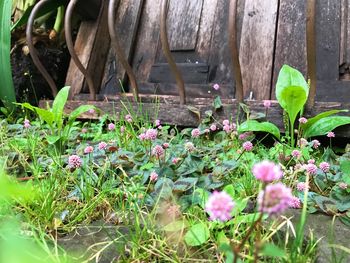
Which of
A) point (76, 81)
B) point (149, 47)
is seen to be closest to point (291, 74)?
point (149, 47)

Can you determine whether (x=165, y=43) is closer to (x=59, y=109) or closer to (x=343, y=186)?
(x=59, y=109)

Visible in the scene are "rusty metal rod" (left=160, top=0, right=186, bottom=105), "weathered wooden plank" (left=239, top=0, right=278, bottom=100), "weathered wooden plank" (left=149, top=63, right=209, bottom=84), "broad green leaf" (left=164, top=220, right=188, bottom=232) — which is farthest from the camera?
"weathered wooden plank" (left=149, top=63, right=209, bottom=84)

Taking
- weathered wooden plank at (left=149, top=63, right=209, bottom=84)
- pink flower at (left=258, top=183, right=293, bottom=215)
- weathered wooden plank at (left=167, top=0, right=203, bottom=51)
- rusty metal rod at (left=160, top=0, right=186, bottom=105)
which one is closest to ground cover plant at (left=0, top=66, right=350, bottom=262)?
pink flower at (left=258, top=183, right=293, bottom=215)

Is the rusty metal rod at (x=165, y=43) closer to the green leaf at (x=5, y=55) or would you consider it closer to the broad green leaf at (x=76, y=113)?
the broad green leaf at (x=76, y=113)

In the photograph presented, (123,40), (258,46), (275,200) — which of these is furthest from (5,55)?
(275,200)

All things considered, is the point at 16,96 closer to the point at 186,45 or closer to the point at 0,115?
the point at 0,115

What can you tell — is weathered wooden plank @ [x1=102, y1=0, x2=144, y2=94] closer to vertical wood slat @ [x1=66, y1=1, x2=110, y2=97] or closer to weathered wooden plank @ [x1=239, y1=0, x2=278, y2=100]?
vertical wood slat @ [x1=66, y1=1, x2=110, y2=97]
